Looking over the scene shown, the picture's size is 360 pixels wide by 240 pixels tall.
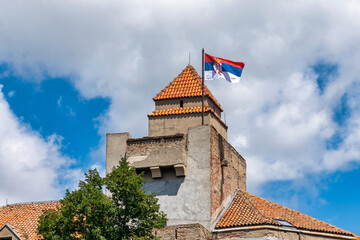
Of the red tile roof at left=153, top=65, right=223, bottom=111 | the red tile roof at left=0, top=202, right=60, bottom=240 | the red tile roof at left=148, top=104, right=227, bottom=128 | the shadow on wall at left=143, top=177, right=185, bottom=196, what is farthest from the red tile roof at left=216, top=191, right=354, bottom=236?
the red tile roof at left=0, top=202, right=60, bottom=240

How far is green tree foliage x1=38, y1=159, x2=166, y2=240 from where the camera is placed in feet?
111

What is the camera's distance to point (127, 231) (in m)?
33.9

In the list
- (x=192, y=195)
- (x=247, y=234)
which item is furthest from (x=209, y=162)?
(x=247, y=234)

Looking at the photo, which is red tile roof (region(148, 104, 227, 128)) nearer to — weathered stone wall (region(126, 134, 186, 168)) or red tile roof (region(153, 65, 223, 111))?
red tile roof (region(153, 65, 223, 111))

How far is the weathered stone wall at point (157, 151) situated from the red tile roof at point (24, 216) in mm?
7202

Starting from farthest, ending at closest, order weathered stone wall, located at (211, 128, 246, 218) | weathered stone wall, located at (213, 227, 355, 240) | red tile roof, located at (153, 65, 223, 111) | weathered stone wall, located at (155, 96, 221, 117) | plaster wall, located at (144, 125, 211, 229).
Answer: red tile roof, located at (153, 65, 223, 111) < weathered stone wall, located at (155, 96, 221, 117) < weathered stone wall, located at (211, 128, 246, 218) < plaster wall, located at (144, 125, 211, 229) < weathered stone wall, located at (213, 227, 355, 240)

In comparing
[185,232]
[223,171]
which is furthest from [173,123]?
[185,232]

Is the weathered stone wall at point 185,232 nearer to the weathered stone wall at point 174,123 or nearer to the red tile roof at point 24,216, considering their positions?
the weathered stone wall at point 174,123

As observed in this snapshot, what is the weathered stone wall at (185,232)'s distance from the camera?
120 feet

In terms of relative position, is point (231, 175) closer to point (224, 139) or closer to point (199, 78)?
point (224, 139)

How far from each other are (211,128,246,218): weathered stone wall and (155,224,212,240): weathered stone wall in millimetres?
1964

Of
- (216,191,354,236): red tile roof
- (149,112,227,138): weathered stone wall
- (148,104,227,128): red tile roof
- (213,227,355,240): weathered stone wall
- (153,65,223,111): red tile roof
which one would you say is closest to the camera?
(213,227,355,240): weathered stone wall

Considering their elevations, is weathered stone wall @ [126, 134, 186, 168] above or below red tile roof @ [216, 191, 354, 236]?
above

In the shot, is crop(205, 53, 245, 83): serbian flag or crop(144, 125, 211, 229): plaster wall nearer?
crop(144, 125, 211, 229): plaster wall
